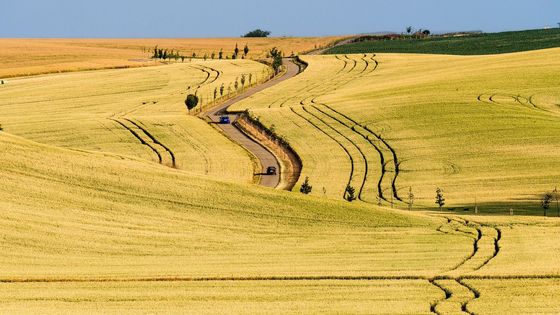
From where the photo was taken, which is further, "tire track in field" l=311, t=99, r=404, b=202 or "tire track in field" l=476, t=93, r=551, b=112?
"tire track in field" l=476, t=93, r=551, b=112

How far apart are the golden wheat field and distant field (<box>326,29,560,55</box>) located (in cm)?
5510

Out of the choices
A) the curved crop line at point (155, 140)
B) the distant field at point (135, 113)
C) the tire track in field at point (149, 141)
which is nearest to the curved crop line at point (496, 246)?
the distant field at point (135, 113)

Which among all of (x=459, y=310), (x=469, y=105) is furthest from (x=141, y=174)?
(x=469, y=105)

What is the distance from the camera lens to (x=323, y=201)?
2154 inches

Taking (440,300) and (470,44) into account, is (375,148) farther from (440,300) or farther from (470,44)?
(470,44)

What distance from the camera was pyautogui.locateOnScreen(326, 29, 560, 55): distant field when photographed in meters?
162

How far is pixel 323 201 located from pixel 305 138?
39462mm

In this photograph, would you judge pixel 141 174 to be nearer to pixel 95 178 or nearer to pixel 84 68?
pixel 95 178

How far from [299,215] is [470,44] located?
125449 mm

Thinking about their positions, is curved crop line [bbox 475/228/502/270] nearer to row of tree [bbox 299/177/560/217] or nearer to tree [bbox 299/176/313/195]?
row of tree [bbox 299/177/560/217]

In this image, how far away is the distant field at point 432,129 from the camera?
241 ft

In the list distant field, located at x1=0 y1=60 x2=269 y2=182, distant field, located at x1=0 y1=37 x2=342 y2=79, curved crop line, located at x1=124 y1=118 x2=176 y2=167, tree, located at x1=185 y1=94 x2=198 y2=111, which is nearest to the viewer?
curved crop line, located at x1=124 y1=118 x2=176 y2=167

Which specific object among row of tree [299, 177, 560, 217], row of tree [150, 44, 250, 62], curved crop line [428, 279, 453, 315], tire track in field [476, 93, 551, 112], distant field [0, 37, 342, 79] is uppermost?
curved crop line [428, 279, 453, 315]

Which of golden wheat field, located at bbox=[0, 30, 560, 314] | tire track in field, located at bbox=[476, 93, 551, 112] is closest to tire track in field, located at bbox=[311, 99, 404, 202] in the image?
golden wheat field, located at bbox=[0, 30, 560, 314]
